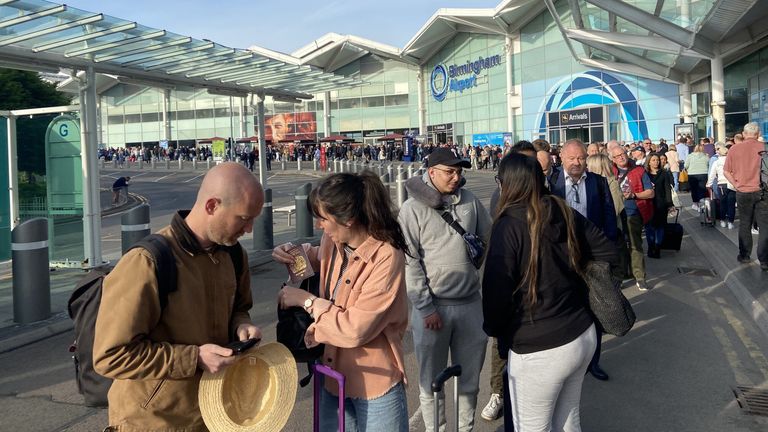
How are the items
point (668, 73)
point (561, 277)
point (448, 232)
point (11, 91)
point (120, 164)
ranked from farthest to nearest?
point (120, 164) < point (668, 73) < point (11, 91) < point (448, 232) < point (561, 277)

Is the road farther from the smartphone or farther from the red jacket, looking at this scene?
the smartphone

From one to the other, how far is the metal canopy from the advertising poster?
2035 inches

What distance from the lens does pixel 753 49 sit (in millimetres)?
25625

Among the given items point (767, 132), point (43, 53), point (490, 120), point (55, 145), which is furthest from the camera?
point (490, 120)

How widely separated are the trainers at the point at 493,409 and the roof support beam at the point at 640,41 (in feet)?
77.7

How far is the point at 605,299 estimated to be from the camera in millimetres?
2795

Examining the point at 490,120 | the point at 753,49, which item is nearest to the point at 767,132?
the point at 753,49

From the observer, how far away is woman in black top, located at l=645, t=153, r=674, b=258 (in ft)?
33.2

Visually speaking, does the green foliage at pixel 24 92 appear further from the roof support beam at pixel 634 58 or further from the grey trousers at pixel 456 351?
the roof support beam at pixel 634 58

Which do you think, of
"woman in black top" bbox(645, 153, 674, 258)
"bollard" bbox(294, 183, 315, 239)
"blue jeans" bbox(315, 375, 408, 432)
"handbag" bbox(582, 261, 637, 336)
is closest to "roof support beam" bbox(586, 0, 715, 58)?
"woman in black top" bbox(645, 153, 674, 258)

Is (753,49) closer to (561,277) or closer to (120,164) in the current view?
(561,277)

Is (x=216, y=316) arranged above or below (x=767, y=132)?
below

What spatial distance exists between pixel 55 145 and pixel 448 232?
9.02 metres

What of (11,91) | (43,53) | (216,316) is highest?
(11,91)
